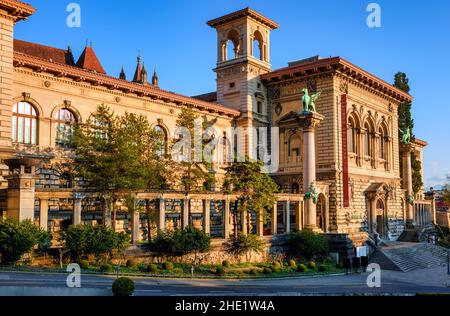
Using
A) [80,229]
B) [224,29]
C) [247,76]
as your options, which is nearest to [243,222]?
[80,229]

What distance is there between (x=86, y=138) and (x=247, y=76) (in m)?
24.3

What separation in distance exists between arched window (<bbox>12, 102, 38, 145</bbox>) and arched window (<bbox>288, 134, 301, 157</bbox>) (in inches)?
966

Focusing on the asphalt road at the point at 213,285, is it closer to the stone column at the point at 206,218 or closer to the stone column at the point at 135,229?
the stone column at the point at 135,229

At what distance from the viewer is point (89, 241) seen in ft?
78.6

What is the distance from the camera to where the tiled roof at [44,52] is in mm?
63141

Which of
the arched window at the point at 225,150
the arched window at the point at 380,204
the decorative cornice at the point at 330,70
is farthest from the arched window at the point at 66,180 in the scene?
the arched window at the point at 380,204

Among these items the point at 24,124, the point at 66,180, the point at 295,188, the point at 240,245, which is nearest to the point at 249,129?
the point at 295,188

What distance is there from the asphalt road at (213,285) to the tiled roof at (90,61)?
169 feet

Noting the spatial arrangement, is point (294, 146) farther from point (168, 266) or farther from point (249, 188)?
point (168, 266)

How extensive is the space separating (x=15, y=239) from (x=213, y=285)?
8.78 metres

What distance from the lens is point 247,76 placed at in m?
49.4

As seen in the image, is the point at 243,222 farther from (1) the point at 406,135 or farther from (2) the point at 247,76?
(1) the point at 406,135

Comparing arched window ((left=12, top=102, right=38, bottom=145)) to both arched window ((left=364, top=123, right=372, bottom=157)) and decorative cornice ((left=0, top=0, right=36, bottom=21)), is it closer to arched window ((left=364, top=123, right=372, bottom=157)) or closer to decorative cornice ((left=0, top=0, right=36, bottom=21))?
decorative cornice ((left=0, top=0, right=36, bottom=21))
